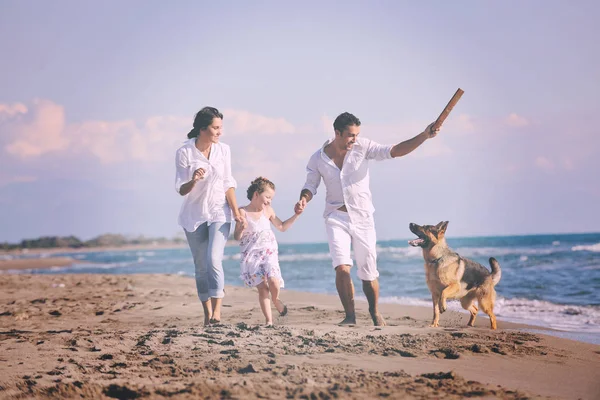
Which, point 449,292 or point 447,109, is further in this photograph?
point 449,292

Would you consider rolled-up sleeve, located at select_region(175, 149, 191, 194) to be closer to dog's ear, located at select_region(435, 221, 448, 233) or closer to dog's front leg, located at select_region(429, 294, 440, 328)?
dog's ear, located at select_region(435, 221, 448, 233)

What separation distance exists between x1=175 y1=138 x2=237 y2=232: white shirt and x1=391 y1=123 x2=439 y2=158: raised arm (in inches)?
69.0

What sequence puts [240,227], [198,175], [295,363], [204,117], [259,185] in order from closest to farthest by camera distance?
[295,363], [198,175], [204,117], [240,227], [259,185]

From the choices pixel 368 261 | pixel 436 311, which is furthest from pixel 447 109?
pixel 436 311

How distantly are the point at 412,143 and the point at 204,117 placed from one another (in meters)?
2.09

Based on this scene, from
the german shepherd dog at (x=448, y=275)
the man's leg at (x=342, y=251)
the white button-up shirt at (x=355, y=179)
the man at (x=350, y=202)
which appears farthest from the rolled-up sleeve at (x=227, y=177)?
the german shepherd dog at (x=448, y=275)

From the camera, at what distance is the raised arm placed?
5.51m

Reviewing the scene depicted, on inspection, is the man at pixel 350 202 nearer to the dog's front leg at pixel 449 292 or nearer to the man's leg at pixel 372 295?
the man's leg at pixel 372 295

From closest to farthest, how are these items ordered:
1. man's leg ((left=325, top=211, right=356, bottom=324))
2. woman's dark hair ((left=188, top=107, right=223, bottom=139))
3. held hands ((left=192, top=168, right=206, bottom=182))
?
held hands ((left=192, top=168, right=206, bottom=182)) < woman's dark hair ((left=188, top=107, right=223, bottom=139)) < man's leg ((left=325, top=211, right=356, bottom=324))

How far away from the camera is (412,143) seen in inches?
221

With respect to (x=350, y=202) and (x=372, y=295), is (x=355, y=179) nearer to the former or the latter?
(x=350, y=202)

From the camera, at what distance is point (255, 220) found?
6102 mm

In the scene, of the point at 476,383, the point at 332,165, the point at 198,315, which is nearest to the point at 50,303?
the point at 198,315

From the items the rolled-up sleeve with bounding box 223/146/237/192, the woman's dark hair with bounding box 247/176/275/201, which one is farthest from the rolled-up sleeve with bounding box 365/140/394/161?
the rolled-up sleeve with bounding box 223/146/237/192
